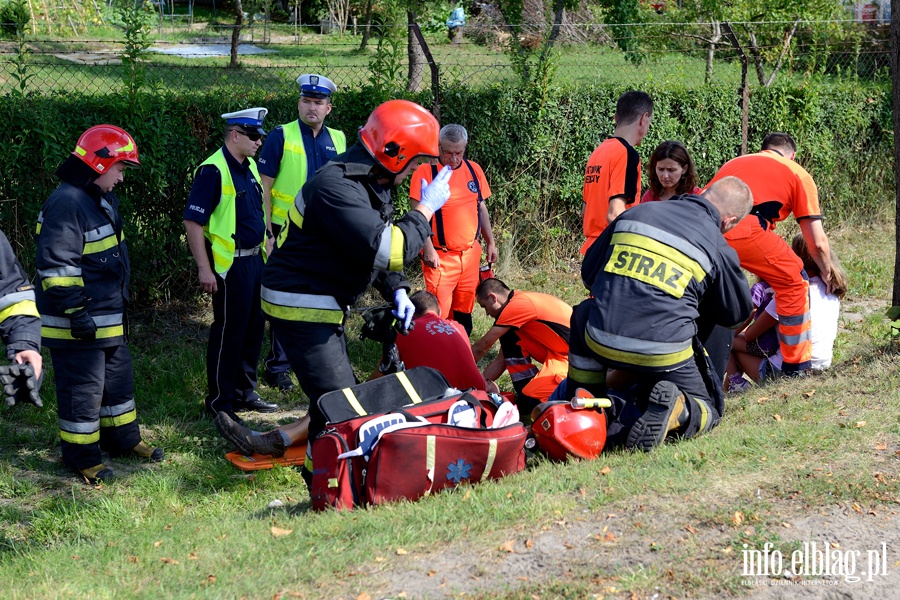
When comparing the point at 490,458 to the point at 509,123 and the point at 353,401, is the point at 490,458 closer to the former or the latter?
the point at 353,401

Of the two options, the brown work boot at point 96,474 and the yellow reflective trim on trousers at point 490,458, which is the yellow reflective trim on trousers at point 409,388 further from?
the brown work boot at point 96,474

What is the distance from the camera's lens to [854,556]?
3.48 m

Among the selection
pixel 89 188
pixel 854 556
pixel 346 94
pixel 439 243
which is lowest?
pixel 854 556

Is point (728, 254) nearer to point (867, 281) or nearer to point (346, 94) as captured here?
point (346, 94)

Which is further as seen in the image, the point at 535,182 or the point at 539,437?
the point at 535,182

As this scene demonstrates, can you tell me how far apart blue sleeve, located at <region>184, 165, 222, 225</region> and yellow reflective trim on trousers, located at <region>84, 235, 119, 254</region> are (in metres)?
0.72

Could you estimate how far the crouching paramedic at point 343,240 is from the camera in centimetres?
426

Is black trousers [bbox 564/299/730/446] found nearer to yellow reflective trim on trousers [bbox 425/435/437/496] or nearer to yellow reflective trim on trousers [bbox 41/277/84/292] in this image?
yellow reflective trim on trousers [bbox 425/435/437/496]

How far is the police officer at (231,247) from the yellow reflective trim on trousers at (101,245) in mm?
689

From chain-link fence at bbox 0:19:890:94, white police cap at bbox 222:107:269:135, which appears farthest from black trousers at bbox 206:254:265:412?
chain-link fence at bbox 0:19:890:94

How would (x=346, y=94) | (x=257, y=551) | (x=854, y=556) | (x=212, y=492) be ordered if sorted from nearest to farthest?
1. (x=854, y=556)
2. (x=257, y=551)
3. (x=212, y=492)
4. (x=346, y=94)

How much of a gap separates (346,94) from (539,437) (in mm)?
4989

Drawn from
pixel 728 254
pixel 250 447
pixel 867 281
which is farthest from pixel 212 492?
pixel 867 281

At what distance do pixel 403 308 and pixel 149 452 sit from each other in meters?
2.25
